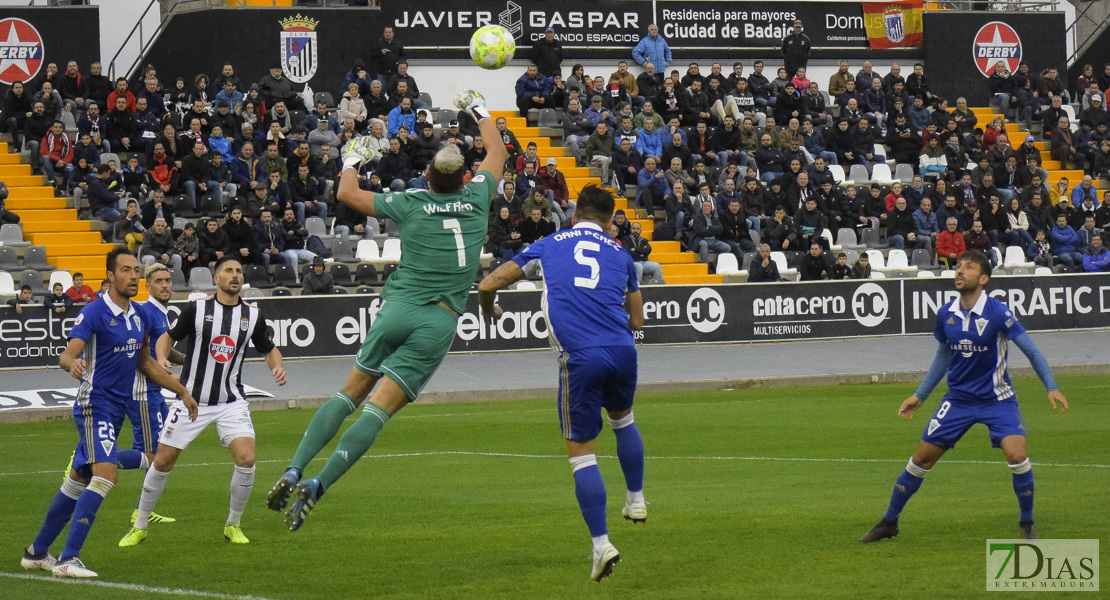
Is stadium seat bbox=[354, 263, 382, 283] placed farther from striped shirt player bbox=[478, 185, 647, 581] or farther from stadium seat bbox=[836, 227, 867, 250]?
striped shirt player bbox=[478, 185, 647, 581]

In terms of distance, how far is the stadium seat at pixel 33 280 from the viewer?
2448 cm

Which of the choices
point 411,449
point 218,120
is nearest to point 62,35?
point 218,120

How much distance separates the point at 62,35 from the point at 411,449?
65.8ft

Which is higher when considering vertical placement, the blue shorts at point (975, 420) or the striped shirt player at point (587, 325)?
the striped shirt player at point (587, 325)

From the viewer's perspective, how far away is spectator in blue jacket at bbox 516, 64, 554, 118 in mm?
33000

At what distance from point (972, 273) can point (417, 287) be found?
3.99 metres

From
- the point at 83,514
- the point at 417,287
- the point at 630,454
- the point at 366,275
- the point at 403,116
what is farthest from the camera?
the point at 403,116

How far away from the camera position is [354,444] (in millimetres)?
8367

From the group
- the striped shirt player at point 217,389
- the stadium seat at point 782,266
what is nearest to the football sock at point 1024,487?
the striped shirt player at point 217,389

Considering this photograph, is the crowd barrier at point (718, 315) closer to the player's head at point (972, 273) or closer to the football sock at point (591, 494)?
the player's head at point (972, 273)

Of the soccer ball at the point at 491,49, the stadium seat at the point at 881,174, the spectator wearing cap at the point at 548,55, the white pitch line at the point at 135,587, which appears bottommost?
the white pitch line at the point at 135,587

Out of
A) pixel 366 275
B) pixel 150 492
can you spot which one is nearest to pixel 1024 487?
pixel 150 492

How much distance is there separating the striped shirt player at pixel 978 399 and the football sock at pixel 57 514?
5479 millimetres

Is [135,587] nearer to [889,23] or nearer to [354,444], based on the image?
[354,444]
